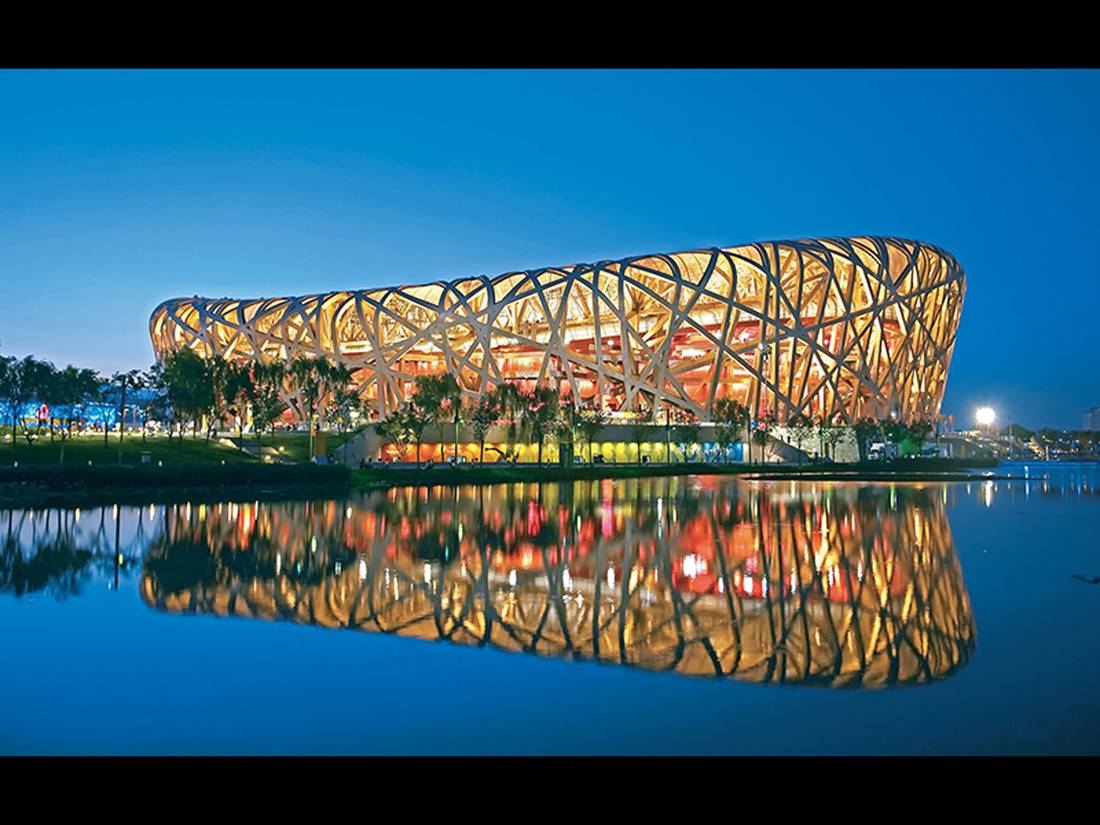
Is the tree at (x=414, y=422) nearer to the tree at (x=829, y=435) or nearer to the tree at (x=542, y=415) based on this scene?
the tree at (x=542, y=415)

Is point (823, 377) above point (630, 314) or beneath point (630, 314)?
beneath

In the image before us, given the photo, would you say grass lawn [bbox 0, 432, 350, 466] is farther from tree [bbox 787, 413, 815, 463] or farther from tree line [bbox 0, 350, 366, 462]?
tree [bbox 787, 413, 815, 463]

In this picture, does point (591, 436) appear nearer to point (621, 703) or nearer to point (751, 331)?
point (751, 331)

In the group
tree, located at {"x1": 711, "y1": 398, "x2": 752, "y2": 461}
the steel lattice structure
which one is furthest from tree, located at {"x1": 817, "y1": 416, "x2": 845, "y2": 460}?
tree, located at {"x1": 711, "y1": 398, "x2": 752, "y2": 461}

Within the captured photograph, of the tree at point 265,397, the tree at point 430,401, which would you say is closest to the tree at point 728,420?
the tree at point 430,401

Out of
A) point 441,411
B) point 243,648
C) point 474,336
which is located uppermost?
point 474,336

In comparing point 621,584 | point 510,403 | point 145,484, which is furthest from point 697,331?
point 621,584
